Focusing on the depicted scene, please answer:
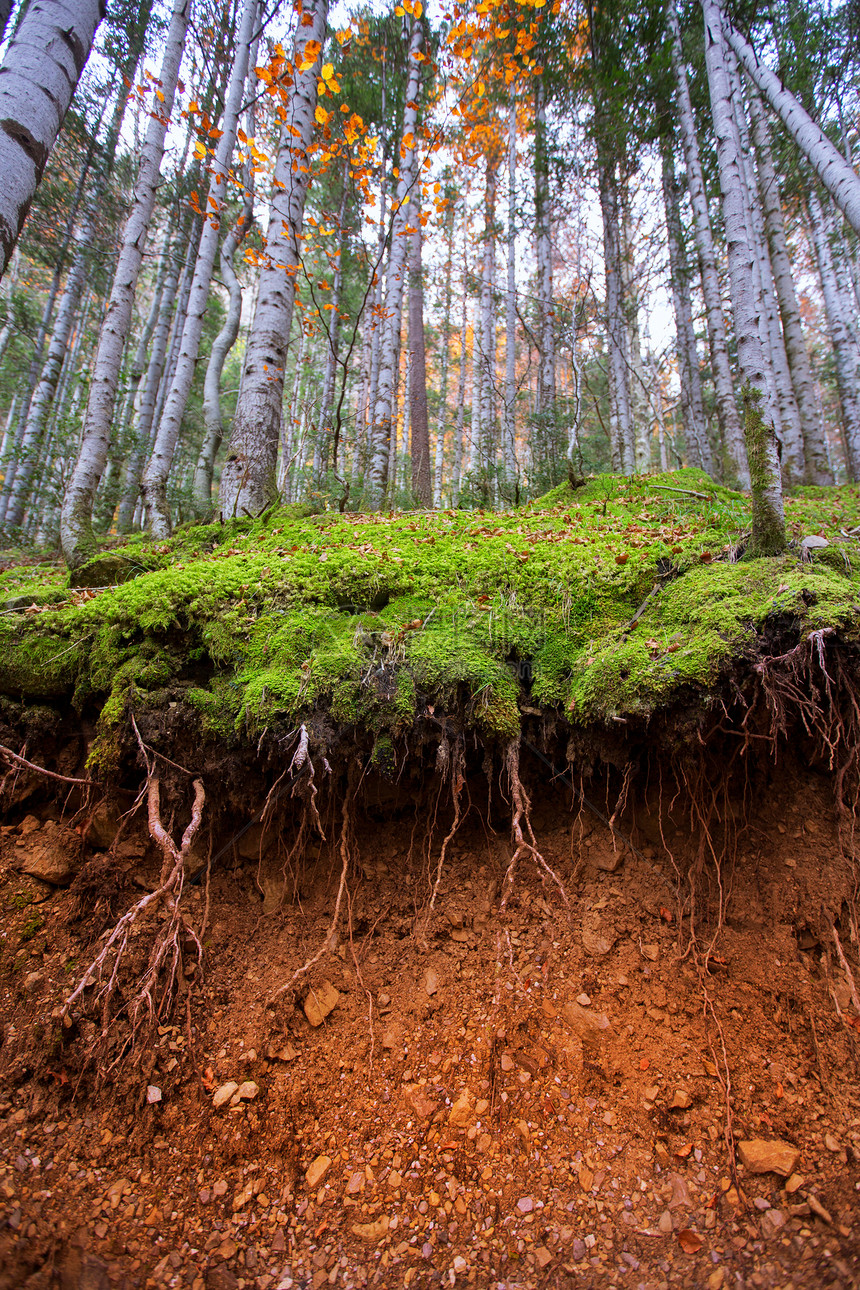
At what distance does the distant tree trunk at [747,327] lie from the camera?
301 centimetres

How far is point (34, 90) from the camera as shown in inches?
90.8

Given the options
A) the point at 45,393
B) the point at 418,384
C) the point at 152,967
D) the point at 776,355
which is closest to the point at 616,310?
the point at 776,355

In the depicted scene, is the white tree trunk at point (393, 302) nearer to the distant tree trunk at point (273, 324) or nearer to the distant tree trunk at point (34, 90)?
the distant tree trunk at point (273, 324)

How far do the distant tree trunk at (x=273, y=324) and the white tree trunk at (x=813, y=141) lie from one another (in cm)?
486

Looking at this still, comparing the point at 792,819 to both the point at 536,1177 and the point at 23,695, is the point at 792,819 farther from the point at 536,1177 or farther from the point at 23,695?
the point at 23,695

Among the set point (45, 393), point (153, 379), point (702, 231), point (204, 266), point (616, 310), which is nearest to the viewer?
point (204, 266)

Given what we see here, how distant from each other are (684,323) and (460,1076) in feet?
46.3

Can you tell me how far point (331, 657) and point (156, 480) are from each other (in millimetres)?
5630

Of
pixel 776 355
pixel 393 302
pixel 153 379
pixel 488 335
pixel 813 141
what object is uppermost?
pixel 488 335

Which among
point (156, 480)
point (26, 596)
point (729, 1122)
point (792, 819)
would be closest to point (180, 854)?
point (26, 596)

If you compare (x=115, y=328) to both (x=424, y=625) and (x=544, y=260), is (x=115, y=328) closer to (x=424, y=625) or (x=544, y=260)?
(x=424, y=625)

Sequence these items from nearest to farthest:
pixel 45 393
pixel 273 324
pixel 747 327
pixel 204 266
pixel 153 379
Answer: pixel 747 327 → pixel 273 324 → pixel 204 266 → pixel 45 393 → pixel 153 379

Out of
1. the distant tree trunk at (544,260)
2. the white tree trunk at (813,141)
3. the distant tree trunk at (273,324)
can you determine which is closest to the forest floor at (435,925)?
the distant tree trunk at (273,324)

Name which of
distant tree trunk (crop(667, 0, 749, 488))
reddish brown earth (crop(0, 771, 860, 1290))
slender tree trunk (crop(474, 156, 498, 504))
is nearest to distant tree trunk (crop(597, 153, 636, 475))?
distant tree trunk (crop(667, 0, 749, 488))
